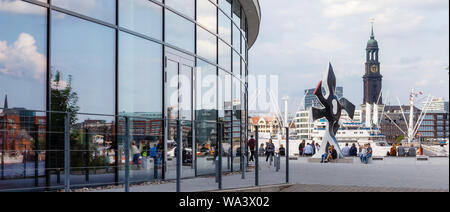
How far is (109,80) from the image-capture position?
14219 millimetres

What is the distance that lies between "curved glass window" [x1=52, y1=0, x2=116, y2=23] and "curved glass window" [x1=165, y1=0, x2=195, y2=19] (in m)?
2.83

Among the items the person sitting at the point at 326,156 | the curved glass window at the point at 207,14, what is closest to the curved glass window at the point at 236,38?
the curved glass window at the point at 207,14

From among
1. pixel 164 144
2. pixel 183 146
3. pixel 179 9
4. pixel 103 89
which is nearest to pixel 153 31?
pixel 179 9

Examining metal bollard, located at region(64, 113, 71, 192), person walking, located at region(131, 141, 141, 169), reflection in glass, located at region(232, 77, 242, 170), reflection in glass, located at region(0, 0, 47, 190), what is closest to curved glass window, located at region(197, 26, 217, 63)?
reflection in glass, located at region(232, 77, 242, 170)

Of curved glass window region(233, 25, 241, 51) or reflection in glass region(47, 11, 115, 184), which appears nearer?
reflection in glass region(47, 11, 115, 184)

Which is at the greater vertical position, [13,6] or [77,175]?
[13,6]

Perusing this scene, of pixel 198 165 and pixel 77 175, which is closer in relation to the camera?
pixel 77 175

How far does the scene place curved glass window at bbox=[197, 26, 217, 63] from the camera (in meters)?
19.0

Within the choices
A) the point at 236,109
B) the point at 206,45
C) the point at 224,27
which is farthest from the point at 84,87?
the point at 236,109

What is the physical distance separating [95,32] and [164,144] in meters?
4.11

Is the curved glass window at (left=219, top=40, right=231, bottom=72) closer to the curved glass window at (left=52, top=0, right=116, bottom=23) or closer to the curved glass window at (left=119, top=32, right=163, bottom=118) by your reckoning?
the curved glass window at (left=119, top=32, right=163, bottom=118)

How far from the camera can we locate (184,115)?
1791 centimetres
